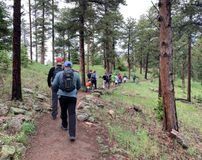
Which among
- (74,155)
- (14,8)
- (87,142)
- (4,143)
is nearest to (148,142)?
(87,142)

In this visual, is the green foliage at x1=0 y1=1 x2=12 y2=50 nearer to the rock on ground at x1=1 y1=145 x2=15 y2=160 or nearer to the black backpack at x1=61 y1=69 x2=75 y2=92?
the black backpack at x1=61 y1=69 x2=75 y2=92

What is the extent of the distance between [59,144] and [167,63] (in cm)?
459

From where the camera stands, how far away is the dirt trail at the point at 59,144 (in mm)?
3471

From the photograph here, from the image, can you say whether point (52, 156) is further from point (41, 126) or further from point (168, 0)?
point (168, 0)

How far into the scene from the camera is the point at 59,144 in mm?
3941

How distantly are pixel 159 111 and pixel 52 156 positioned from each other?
5.78m

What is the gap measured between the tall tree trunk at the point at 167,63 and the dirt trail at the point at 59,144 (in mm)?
2956

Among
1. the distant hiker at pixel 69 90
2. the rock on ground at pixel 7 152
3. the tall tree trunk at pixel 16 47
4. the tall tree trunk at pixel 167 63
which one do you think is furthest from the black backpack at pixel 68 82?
the tall tree trunk at pixel 167 63

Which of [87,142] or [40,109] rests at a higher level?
[40,109]

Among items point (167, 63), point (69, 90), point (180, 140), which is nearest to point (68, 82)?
point (69, 90)

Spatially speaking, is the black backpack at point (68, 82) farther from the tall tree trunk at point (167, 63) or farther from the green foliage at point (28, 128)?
the tall tree trunk at point (167, 63)

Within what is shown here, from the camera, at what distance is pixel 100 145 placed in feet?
13.8

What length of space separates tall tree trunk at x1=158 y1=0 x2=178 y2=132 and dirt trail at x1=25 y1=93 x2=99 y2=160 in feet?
9.70

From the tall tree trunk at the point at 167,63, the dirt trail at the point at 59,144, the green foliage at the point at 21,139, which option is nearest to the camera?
the dirt trail at the point at 59,144
